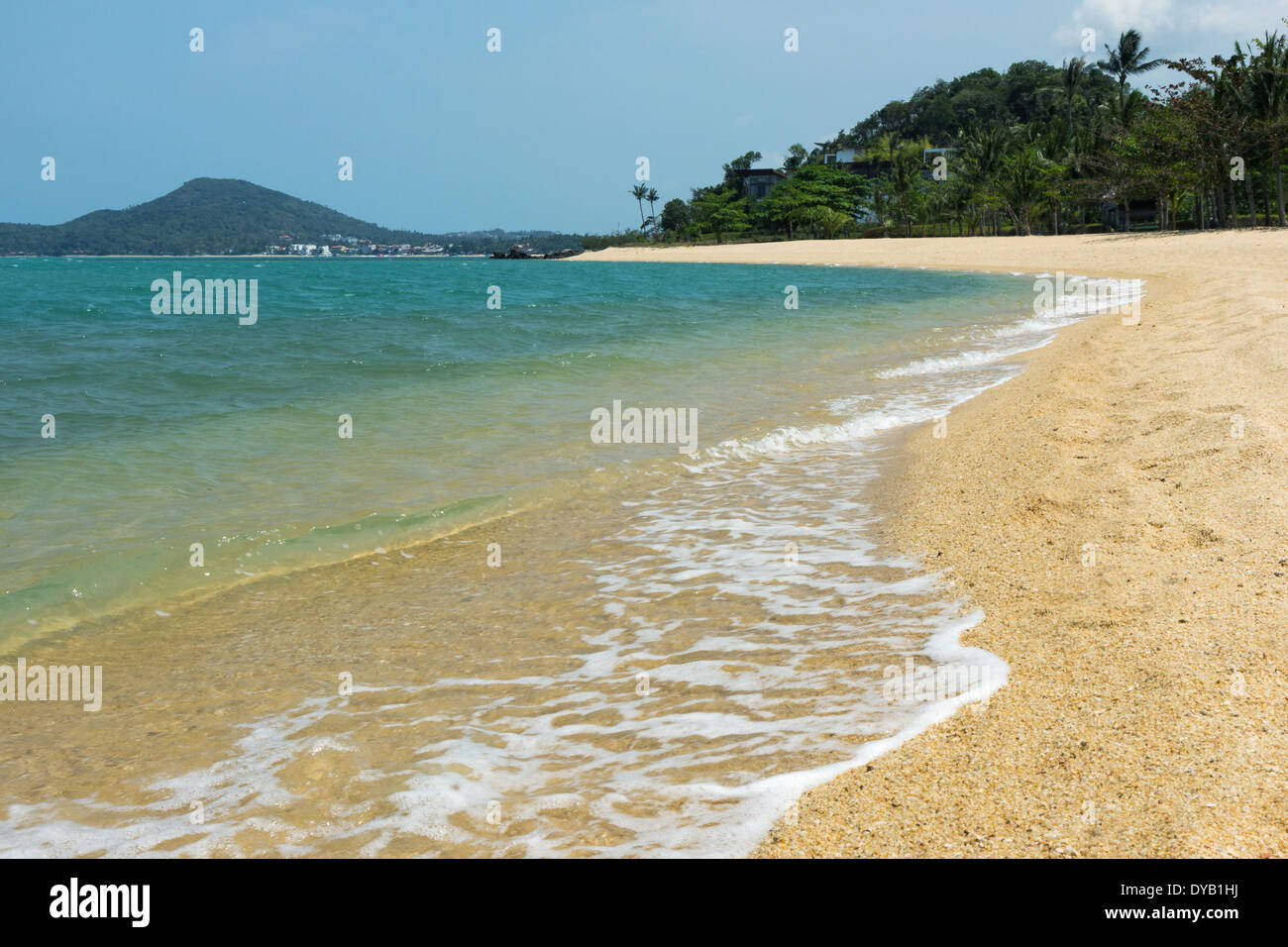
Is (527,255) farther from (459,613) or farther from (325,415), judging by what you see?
(459,613)

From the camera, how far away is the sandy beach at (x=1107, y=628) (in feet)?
8.45

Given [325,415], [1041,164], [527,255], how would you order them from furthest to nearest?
[527,255] < [1041,164] < [325,415]

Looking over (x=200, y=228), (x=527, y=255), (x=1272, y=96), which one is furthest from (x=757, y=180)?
(x=200, y=228)

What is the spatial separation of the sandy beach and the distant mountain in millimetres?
162670

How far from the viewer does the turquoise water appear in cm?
644

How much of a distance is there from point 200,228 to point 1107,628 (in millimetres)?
191391

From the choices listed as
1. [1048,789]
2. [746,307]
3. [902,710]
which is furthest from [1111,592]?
[746,307]

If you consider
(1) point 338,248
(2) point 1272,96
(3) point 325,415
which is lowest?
(3) point 325,415

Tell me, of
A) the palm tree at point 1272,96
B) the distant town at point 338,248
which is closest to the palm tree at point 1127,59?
the palm tree at point 1272,96

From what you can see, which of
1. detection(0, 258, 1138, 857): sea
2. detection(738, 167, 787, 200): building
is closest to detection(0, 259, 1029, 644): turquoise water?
detection(0, 258, 1138, 857): sea

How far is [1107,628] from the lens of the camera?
383 cm

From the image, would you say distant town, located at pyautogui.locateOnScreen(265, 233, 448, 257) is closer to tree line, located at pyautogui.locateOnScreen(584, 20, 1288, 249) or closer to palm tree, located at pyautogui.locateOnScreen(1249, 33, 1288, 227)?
tree line, located at pyautogui.locateOnScreen(584, 20, 1288, 249)
